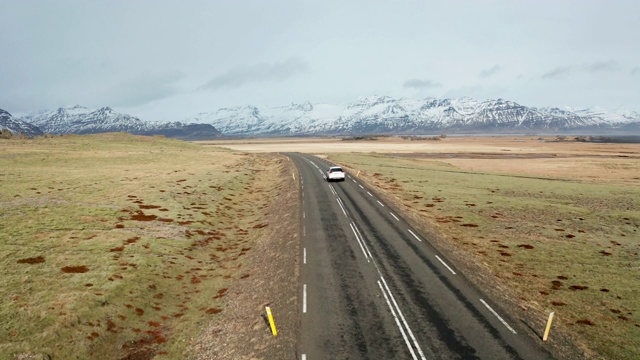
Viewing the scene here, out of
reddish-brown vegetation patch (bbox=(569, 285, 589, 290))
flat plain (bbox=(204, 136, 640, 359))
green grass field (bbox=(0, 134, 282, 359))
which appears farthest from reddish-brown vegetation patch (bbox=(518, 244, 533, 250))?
green grass field (bbox=(0, 134, 282, 359))

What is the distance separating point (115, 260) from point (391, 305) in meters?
18.4

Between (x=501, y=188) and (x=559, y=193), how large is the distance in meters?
7.49

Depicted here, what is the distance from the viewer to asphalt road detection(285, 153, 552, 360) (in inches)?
617

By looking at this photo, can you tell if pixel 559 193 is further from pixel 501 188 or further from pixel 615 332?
pixel 615 332

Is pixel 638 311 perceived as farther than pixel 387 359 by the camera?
Yes

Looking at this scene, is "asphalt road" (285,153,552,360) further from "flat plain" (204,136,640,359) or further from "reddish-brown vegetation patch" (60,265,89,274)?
"reddish-brown vegetation patch" (60,265,89,274)

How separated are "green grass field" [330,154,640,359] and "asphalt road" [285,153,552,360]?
2.98 metres

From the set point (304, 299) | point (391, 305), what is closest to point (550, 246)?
point (391, 305)

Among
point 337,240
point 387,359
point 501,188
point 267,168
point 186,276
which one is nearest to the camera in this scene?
point 387,359

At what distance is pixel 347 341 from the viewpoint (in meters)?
16.2

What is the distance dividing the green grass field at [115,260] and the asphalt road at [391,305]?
6146 millimetres

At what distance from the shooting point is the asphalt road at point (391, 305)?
15.7 m

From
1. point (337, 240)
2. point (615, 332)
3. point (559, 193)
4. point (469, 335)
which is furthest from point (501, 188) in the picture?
point (469, 335)

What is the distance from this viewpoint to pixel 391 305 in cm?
1919
